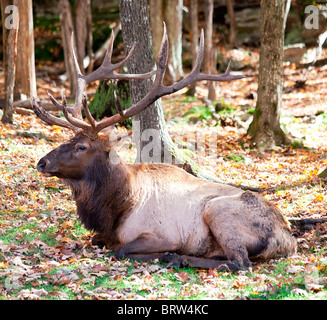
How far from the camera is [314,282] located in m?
5.90

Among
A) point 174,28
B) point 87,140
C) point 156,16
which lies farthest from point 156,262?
point 174,28

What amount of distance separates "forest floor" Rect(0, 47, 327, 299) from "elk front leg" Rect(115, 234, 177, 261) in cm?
16

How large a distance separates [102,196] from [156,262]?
123 centimetres

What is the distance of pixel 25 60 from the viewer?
579 inches

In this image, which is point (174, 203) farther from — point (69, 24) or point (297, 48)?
point (297, 48)

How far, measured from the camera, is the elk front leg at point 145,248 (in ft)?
22.8

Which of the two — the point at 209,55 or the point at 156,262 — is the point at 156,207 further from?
the point at 209,55

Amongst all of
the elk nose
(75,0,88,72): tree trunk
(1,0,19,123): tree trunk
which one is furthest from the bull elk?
(75,0,88,72): tree trunk

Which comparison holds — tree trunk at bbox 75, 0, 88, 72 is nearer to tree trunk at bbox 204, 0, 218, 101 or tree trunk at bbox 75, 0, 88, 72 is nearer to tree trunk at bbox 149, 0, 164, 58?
tree trunk at bbox 149, 0, 164, 58

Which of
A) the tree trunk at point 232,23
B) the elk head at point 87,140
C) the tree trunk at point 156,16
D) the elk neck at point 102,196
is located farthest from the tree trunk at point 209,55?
the elk neck at point 102,196

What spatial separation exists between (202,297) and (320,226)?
2.95 meters

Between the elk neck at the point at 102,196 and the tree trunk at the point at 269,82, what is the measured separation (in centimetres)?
640

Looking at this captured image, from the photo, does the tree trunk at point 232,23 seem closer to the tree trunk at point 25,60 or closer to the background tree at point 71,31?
the background tree at point 71,31

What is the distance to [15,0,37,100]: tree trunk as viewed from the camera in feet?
47.6
